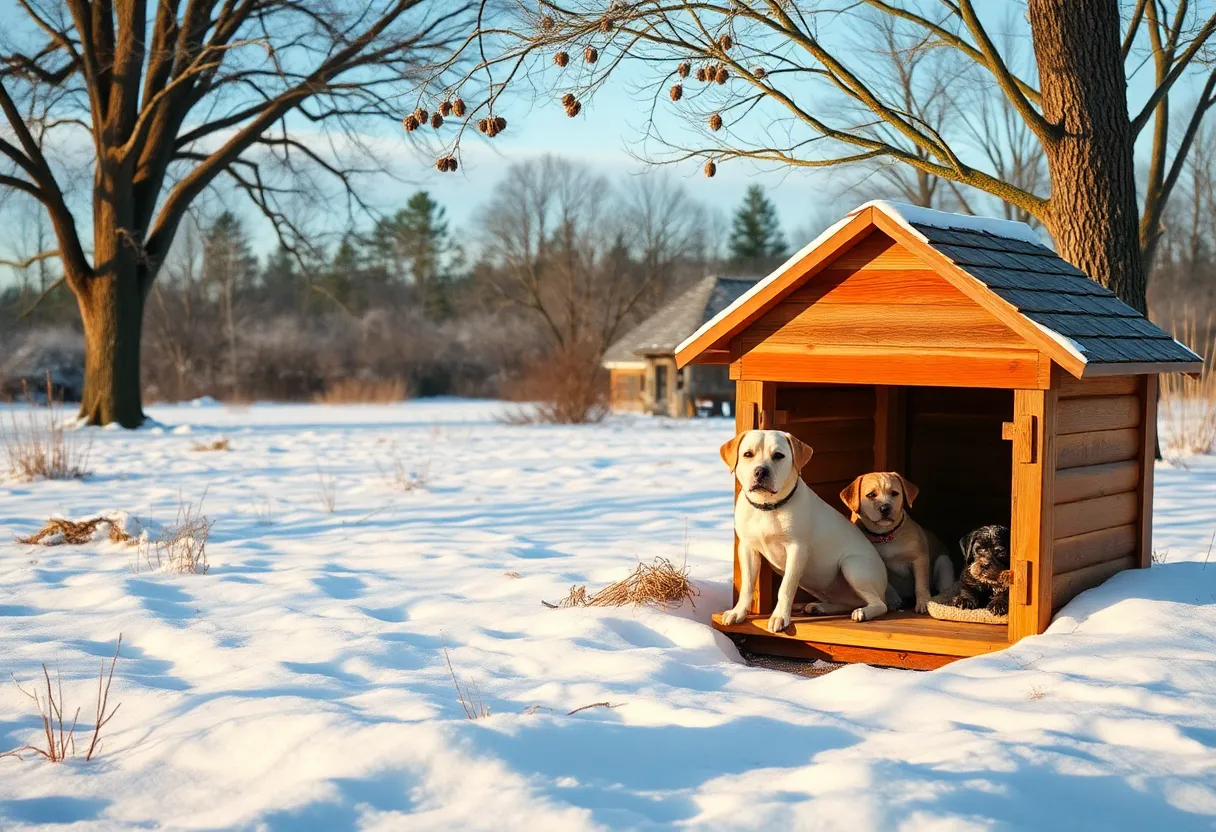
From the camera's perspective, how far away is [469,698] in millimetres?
4180

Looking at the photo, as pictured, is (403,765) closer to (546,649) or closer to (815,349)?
(546,649)

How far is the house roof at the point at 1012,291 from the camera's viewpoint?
15.5 ft

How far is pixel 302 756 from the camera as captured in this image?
3486mm

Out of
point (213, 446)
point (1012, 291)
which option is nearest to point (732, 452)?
point (1012, 291)

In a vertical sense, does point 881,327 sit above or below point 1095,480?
above

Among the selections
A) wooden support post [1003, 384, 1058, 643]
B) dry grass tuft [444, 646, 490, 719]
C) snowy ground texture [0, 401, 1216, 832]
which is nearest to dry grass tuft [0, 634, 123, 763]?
snowy ground texture [0, 401, 1216, 832]

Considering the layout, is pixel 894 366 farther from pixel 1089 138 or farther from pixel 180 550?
pixel 180 550

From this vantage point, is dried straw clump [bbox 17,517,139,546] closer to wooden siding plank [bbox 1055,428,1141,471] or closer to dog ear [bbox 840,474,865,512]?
dog ear [bbox 840,474,865,512]

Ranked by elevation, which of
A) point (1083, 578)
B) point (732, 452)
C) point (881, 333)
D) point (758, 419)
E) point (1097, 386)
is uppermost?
point (881, 333)

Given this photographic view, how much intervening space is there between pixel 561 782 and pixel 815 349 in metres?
2.78

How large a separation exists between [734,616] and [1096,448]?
6.33ft

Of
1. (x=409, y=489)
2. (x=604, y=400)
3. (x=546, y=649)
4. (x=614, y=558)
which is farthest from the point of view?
(x=604, y=400)

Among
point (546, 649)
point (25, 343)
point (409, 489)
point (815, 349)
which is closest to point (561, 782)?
point (546, 649)

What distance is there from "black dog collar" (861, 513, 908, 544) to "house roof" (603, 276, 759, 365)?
25141mm
